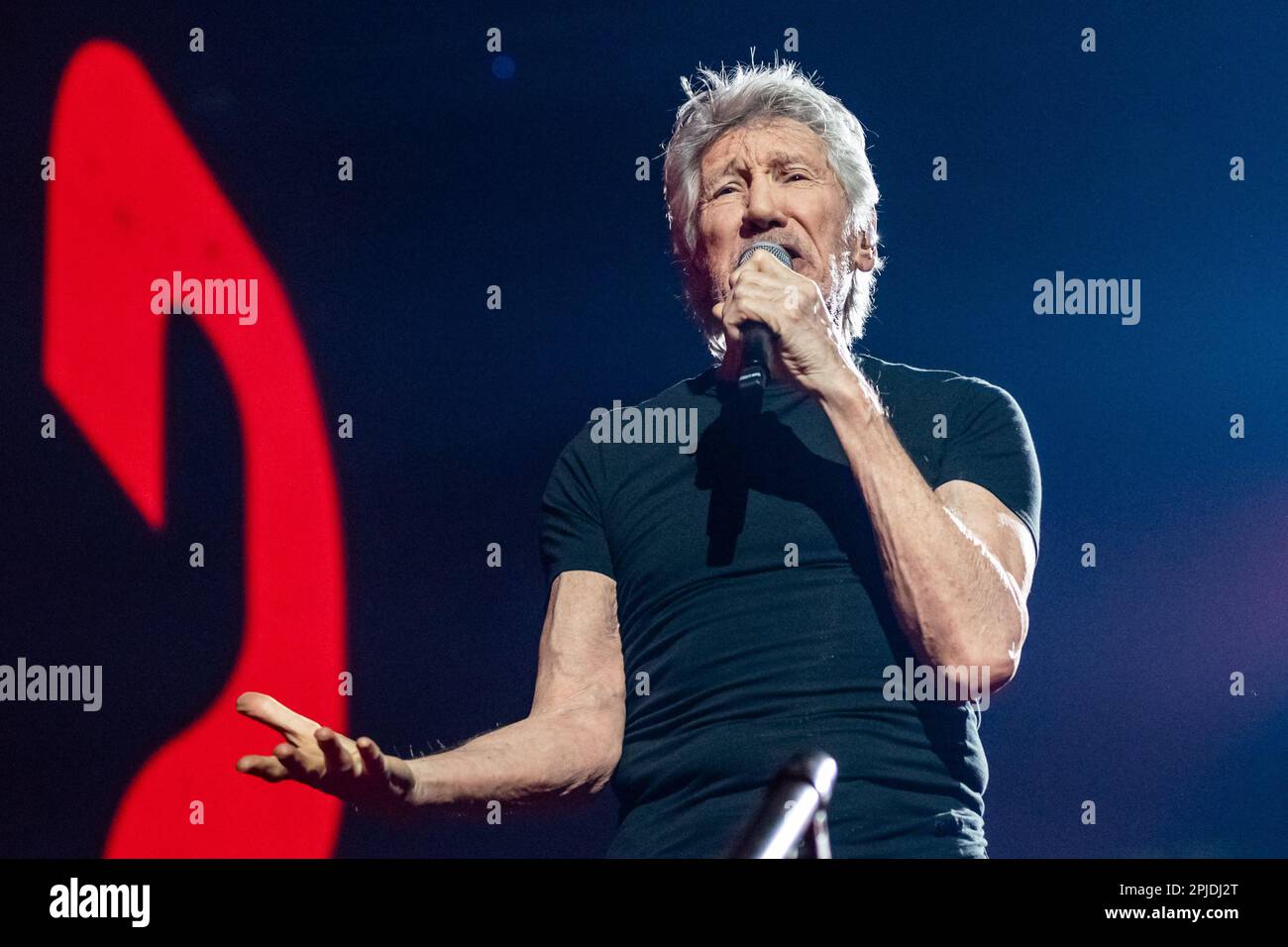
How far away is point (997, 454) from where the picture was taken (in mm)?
1710

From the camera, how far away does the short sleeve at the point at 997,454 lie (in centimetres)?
169

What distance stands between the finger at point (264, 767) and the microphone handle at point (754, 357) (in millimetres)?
646

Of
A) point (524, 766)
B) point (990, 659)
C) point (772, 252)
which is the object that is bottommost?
point (524, 766)

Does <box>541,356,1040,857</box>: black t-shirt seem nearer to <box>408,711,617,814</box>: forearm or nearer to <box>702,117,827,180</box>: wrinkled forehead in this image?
<box>408,711,617,814</box>: forearm

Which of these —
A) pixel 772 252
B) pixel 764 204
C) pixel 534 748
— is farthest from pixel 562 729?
pixel 764 204

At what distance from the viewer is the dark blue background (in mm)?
1809

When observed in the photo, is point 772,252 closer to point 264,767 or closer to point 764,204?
point 764,204

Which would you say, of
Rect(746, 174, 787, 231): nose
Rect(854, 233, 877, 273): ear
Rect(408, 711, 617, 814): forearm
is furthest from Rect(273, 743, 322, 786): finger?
Rect(854, 233, 877, 273): ear

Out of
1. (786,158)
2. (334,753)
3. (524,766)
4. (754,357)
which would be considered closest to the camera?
(334,753)

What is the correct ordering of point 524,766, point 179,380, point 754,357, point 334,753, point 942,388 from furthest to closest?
point 179,380, point 942,388, point 524,766, point 754,357, point 334,753

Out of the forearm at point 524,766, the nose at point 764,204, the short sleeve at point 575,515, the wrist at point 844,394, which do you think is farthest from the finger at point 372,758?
the nose at point 764,204

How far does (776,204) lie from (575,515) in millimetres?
519
